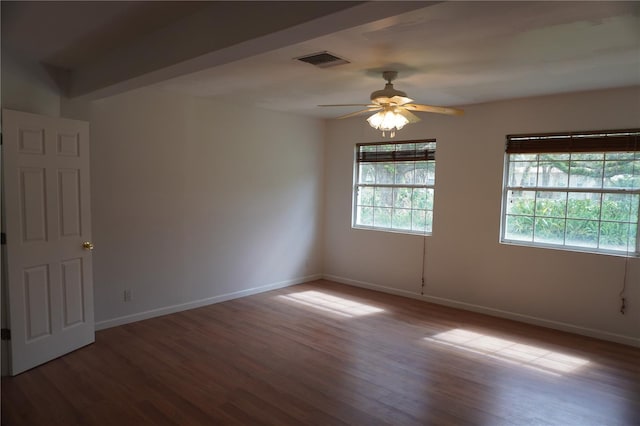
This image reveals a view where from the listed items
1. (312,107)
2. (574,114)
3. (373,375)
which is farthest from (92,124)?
(574,114)

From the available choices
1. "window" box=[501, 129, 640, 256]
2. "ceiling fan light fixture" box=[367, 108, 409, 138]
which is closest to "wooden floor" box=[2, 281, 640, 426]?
"window" box=[501, 129, 640, 256]

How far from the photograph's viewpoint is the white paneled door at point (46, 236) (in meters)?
3.09

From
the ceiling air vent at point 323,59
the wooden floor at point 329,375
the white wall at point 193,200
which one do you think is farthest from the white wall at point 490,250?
the ceiling air vent at point 323,59

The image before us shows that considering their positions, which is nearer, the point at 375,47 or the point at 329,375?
the point at 375,47

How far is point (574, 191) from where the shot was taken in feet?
14.2

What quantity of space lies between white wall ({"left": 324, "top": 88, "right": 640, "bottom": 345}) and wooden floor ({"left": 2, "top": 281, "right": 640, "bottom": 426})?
30cm

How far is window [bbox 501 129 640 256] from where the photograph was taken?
4.04 metres

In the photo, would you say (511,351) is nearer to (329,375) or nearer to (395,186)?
(329,375)

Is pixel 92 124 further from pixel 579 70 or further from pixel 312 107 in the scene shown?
pixel 579 70

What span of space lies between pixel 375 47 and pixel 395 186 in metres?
3.01

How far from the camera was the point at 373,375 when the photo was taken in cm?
324

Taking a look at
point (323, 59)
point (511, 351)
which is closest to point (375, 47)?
point (323, 59)

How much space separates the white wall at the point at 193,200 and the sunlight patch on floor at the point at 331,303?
0.54 m

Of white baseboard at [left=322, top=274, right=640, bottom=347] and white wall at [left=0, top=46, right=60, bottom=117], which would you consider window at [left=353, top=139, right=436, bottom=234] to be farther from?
white wall at [left=0, top=46, right=60, bottom=117]
